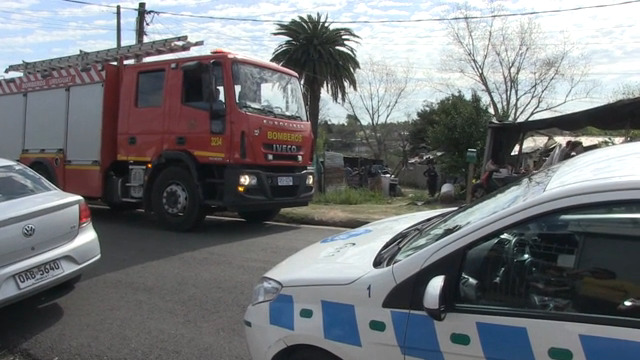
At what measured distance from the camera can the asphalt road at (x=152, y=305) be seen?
4086 millimetres

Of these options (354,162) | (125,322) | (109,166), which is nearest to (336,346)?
(125,322)

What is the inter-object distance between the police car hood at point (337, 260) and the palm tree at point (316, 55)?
23894mm

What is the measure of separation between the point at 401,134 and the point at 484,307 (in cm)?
5427

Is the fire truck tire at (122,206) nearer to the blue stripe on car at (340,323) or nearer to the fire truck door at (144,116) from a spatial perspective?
the fire truck door at (144,116)

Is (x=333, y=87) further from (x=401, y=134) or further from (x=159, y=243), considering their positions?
(x=401, y=134)

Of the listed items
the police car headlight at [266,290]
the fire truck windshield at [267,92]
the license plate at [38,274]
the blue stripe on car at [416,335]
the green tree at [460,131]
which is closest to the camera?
the blue stripe on car at [416,335]

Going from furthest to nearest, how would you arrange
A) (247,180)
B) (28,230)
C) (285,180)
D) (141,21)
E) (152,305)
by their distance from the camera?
(141,21), (285,180), (247,180), (152,305), (28,230)

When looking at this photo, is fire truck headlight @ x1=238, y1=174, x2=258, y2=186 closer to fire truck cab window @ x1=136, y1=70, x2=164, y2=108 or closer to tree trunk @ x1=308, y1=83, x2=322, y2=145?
fire truck cab window @ x1=136, y1=70, x2=164, y2=108

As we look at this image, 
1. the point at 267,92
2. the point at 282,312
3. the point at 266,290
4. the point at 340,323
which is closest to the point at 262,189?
the point at 267,92

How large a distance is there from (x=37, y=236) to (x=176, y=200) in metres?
4.04

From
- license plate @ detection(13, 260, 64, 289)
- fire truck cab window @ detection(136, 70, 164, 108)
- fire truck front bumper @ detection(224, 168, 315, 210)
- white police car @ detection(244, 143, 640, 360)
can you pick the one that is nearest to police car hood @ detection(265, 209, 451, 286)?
white police car @ detection(244, 143, 640, 360)

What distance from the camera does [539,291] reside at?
2172mm

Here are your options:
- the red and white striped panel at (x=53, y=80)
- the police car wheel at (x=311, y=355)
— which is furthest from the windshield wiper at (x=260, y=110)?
the police car wheel at (x=311, y=355)

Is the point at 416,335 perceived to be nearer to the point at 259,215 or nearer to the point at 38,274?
the point at 38,274
